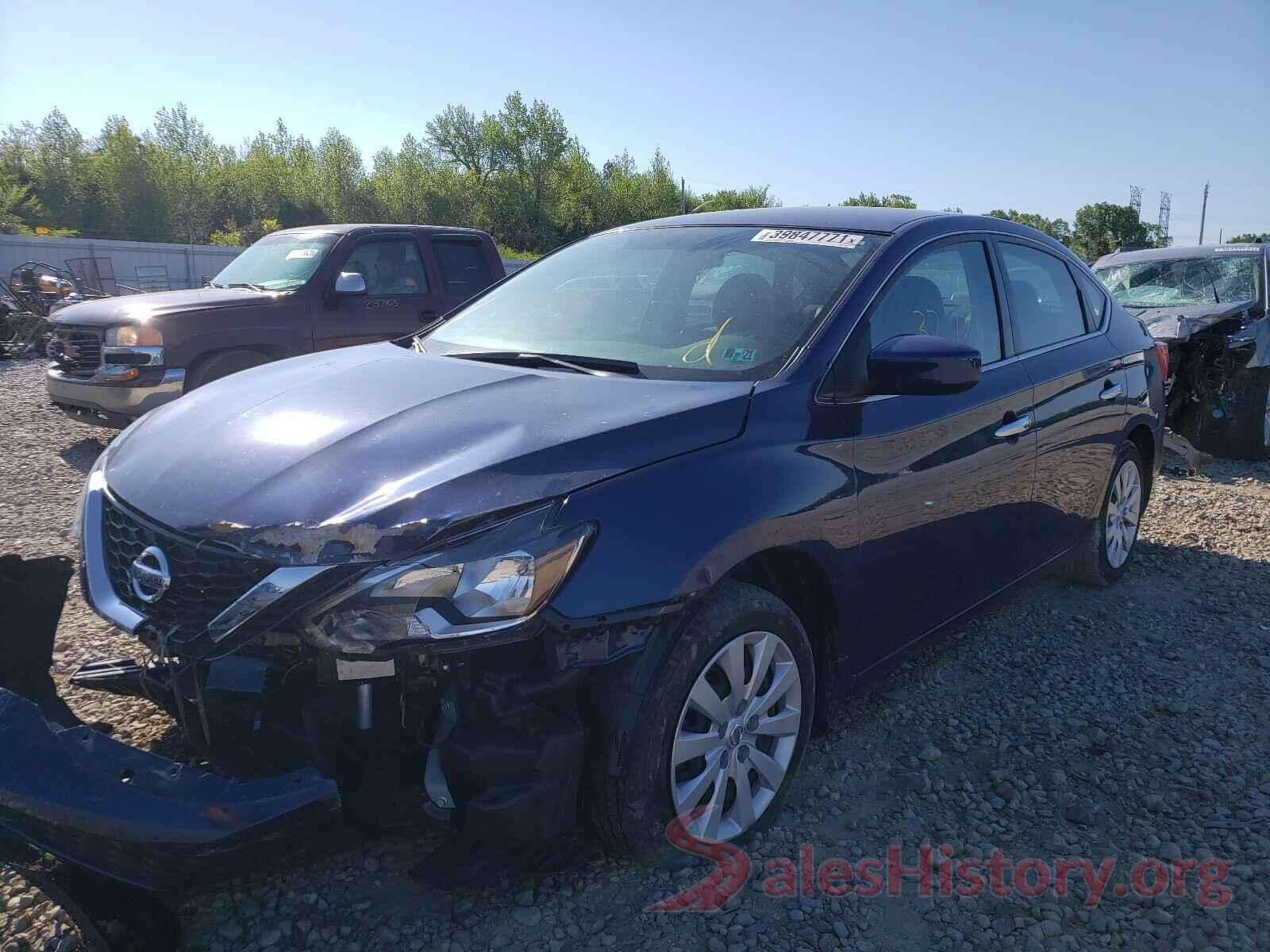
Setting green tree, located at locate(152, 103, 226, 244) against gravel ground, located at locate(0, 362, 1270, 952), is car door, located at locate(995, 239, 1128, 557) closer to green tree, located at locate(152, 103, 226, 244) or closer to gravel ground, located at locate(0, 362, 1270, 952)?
gravel ground, located at locate(0, 362, 1270, 952)

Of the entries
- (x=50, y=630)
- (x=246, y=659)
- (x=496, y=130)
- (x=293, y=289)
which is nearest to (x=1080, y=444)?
(x=246, y=659)

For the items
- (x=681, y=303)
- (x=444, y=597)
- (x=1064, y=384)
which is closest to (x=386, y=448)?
(x=444, y=597)

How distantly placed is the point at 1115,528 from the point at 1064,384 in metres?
1.32

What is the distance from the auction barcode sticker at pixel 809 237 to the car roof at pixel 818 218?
0.05 metres

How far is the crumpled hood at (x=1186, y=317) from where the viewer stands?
23.8ft

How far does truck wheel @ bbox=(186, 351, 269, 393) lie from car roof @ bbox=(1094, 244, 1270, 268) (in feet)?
26.0

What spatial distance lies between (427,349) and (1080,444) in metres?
2.81

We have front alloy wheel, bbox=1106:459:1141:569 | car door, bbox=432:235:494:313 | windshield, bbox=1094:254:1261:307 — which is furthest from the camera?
car door, bbox=432:235:494:313

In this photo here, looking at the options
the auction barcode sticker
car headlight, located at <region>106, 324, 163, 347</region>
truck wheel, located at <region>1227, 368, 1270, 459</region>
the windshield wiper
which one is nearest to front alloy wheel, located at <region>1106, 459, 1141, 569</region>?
the auction barcode sticker

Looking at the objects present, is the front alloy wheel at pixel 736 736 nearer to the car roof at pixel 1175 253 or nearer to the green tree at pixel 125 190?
the car roof at pixel 1175 253

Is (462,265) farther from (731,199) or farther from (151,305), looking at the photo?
(731,199)

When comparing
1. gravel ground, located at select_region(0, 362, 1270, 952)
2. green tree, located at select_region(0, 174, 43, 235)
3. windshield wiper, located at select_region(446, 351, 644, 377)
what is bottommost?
gravel ground, located at select_region(0, 362, 1270, 952)

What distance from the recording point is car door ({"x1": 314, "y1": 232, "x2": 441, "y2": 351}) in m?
7.92

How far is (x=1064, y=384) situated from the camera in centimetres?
398
